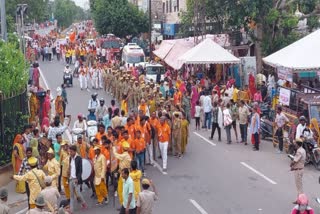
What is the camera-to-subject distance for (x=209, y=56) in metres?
29.0

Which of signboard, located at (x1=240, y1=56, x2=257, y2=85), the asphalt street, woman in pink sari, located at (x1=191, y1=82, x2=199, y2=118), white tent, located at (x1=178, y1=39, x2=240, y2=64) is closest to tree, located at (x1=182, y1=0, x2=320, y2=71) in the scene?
signboard, located at (x1=240, y1=56, x2=257, y2=85)

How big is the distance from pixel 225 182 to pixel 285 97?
240 inches

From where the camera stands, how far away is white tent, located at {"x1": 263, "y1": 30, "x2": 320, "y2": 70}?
22297 millimetres

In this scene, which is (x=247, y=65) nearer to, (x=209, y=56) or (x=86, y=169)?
(x=209, y=56)

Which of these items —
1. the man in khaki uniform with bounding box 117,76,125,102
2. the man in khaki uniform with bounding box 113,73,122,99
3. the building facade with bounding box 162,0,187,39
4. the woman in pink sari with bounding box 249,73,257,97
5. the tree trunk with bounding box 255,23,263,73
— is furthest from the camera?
the building facade with bounding box 162,0,187,39

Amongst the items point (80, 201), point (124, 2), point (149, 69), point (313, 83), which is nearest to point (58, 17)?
point (124, 2)

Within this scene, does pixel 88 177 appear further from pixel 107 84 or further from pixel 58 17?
A: pixel 58 17

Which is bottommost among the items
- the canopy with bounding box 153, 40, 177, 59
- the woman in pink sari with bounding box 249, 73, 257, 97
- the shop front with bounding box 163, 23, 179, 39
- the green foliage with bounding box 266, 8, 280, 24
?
the woman in pink sari with bounding box 249, 73, 257, 97

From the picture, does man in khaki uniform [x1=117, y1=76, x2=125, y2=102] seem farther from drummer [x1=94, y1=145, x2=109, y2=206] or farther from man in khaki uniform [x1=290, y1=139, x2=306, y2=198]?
man in khaki uniform [x1=290, y1=139, x2=306, y2=198]

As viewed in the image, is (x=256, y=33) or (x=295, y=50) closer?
(x=295, y=50)

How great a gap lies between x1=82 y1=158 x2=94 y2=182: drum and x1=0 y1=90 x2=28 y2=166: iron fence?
11.3 feet

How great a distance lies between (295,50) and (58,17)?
11237 centimetres

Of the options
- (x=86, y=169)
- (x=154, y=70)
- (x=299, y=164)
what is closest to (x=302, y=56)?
(x=299, y=164)

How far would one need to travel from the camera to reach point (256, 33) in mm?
32906
